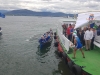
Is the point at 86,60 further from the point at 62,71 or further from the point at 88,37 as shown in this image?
the point at 62,71

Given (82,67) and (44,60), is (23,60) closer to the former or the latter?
(44,60)

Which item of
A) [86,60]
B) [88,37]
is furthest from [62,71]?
[88,37]

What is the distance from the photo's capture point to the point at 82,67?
374 inches

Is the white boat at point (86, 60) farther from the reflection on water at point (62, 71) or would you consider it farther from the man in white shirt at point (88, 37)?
the reflection on water at point (62, 71)

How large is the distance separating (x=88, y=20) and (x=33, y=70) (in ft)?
20.3

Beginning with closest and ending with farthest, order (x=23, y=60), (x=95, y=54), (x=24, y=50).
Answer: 1. (x=95, y=54)
2. (x=23, y=60)
3. (x=24, y=50)

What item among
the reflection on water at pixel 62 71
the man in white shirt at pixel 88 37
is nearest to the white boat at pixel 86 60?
the man in white shirt at pixel 88 37

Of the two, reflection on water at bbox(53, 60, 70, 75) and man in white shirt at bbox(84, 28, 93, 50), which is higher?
man in white shirt at bbox(84, 28, 93, 50)

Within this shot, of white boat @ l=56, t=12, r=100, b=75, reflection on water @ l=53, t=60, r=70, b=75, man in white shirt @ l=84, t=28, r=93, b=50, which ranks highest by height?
man in white shirt @ l=84, t=28, r=93, b=50

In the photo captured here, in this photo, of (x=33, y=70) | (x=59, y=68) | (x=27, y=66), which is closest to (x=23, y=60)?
(x=27, y=66)

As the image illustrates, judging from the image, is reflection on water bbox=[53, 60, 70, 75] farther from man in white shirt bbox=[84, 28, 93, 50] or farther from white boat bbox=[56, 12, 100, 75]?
man in white shirt bbox=[84, 28, 93, 50]

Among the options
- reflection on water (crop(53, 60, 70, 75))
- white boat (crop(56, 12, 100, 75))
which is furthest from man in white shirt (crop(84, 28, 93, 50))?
reflection on water (crop(53, 60, 70, 75))

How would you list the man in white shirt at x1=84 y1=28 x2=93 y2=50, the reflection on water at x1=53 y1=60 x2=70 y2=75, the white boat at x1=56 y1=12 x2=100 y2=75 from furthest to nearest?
the reflection on water at x1=53 y1=60 x2=70 y2=75 → the man in white shirt at x1=84 y1=28 x2=93 y2=50 → the white boat at x1=56 y1=12 x2=100 y2=75

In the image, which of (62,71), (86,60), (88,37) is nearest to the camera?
(86,60)
